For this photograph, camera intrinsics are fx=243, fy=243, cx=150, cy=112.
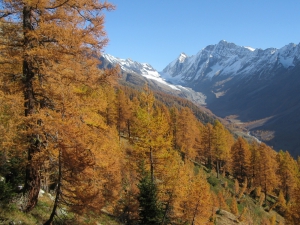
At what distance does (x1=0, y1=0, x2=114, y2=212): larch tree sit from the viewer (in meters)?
8.70

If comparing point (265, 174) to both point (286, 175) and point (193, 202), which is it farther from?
point (193, 202)

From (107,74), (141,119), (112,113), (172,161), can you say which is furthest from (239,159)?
(107,74)

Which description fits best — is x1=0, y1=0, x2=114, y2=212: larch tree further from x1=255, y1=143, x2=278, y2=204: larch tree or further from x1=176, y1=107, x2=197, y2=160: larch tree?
x1=255, y1=143, x2=278, y2=204: larch tree

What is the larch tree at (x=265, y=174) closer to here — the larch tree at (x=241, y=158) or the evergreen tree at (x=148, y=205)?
the larch tree at (x=241, y=158)

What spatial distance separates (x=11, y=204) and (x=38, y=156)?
244cm

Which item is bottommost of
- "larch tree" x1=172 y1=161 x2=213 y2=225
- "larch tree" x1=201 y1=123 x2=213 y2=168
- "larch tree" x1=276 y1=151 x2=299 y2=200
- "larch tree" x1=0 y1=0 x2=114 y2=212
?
"larch tree" x1=276 y1=151 x2=299 y2=200

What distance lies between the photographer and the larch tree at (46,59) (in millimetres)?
8703

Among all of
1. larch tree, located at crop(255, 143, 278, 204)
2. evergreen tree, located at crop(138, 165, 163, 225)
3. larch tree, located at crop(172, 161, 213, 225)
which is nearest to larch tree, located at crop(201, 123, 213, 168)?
larch tree, located at crop(255, 143, 278, 204)

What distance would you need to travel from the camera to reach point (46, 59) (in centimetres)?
912

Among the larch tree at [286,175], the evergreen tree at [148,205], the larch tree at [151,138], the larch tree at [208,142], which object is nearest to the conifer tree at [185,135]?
the larch tree at [208,142]

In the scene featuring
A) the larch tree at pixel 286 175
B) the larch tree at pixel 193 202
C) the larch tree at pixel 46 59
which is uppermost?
the larch tree at pixel 46 59

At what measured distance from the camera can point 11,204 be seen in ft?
29.2

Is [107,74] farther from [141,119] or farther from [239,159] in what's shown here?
[239,159]

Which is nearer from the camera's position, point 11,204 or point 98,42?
point 11,204
